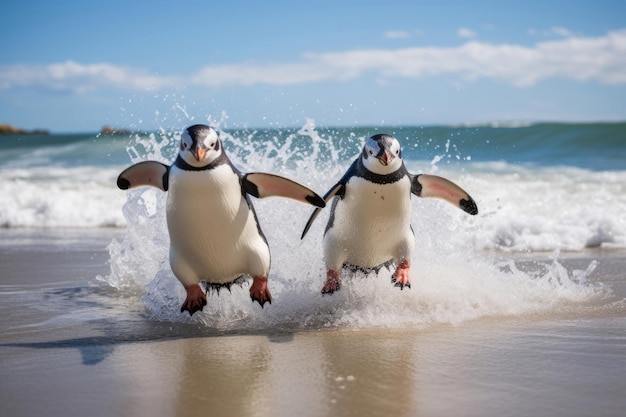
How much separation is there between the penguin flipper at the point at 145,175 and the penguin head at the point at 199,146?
291mm

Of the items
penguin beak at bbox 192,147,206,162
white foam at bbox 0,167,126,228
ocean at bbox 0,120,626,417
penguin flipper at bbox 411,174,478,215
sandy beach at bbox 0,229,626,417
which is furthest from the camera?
white foam at bbox 0,167,126,228

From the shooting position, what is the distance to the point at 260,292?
15.4 feet

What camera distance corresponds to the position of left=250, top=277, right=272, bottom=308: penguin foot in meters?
4.68

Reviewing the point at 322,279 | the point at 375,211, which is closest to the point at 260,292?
the point at 322,279

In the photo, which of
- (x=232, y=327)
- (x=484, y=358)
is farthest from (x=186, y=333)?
(x=484, y=358)

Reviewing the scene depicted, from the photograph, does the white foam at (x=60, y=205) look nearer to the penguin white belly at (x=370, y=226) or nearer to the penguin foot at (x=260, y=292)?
the penguin white belly at (x=370, y=226)

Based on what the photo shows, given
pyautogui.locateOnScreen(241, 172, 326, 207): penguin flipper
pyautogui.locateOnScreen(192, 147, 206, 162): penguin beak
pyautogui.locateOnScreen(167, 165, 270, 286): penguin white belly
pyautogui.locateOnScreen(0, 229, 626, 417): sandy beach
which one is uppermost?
pyautogui.locateOnScreen(192, 147, 206, 162): penguin beak

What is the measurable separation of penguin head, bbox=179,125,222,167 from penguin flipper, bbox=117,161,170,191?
0.29m

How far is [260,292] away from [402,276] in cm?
93

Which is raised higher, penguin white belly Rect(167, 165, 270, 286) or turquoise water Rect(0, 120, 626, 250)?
turquoise water Rect(0, 120, 626, 250)

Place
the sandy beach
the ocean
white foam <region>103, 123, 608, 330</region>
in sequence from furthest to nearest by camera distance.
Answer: white foam <region>103, 123, 608, 330</region> < the ocean < the sandy beach

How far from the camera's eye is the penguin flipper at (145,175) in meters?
4.71

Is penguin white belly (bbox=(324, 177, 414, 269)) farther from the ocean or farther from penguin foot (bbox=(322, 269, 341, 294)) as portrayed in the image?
the ocean

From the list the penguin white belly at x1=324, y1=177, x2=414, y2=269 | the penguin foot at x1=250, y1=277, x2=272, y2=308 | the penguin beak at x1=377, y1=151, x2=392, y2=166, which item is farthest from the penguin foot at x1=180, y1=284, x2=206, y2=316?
the penguin beak at x1=377, y1=151, x2=392, y2=166
